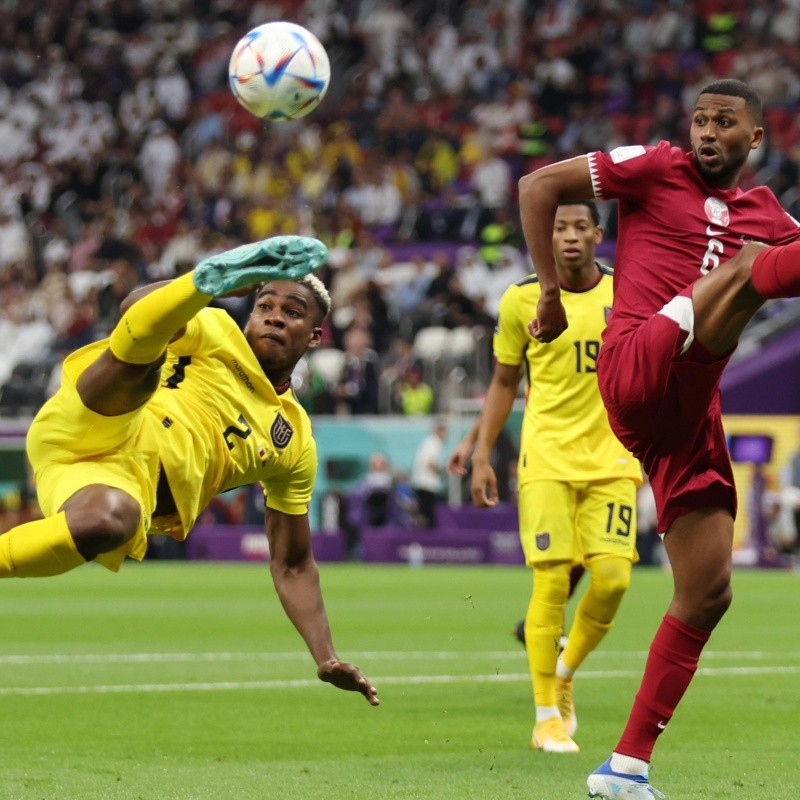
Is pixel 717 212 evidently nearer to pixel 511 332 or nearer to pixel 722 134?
pixel 722 134

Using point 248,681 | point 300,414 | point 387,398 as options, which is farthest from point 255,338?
point 387,398

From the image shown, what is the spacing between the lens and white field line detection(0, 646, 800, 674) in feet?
33.4

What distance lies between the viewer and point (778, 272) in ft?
15.9

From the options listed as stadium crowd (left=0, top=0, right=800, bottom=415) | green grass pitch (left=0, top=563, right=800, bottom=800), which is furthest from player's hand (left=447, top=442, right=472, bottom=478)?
stadium crowd (left=0, top=0, right=800, bottom=415)

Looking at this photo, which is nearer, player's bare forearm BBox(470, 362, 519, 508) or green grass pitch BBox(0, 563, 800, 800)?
green grass pitch BBox(0, 563, 800, 800)

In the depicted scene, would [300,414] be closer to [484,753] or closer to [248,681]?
[484,753]

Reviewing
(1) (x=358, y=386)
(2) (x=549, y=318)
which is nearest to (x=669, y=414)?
(2) (x=549, y=318)

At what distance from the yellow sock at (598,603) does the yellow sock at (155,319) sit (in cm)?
282

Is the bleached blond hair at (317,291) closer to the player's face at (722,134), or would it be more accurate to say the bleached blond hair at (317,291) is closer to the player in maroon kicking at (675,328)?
the player in maroon kicking at (675,328)

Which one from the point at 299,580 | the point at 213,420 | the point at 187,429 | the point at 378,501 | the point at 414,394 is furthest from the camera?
Result: the point at 414,394

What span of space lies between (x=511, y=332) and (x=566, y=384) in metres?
0.37

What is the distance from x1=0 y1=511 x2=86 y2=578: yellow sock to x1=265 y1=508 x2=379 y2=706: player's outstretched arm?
1.06 m

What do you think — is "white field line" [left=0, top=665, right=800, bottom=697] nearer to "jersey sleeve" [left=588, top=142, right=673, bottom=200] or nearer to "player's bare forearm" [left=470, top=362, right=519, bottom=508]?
"player's bare forearm" [left=470, top=362, right=519, bottom=508]

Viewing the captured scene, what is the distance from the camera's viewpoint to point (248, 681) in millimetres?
9078
